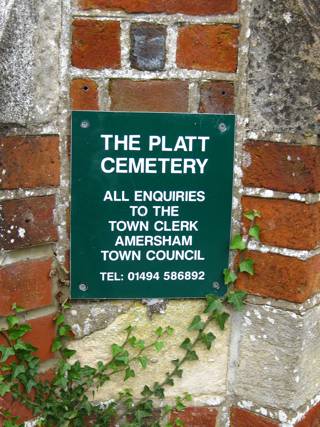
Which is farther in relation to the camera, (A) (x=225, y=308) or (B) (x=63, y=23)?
(A) (x=225, y=308)

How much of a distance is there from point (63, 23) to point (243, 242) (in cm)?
68

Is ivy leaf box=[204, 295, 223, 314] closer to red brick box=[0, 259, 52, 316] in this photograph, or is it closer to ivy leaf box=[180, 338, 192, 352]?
ivy leaf box=[180, 338, 192, 352]

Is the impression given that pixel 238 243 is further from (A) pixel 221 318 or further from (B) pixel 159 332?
(B) pixel 159 332

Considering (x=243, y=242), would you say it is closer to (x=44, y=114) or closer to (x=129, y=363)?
(x=129, y=363)

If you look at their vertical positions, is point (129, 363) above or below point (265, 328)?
below

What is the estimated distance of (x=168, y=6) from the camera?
4.60ft

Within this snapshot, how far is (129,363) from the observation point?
60.6 inches

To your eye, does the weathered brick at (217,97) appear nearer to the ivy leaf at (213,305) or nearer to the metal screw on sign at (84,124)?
the metal screw on sign at (84,124)

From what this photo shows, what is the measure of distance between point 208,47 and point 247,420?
96cm

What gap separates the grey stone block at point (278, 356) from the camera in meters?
1.49

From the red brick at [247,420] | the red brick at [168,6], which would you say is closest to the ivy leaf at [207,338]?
the red brick at [247,420]

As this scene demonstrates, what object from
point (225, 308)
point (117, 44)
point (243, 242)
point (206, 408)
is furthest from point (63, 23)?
point (206, 408)

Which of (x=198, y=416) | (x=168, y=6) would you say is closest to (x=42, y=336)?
(x=198, y=416)

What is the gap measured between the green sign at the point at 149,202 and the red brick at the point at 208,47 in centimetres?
12
